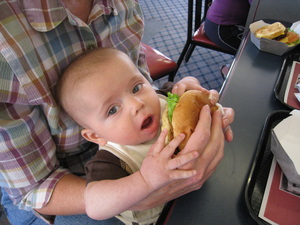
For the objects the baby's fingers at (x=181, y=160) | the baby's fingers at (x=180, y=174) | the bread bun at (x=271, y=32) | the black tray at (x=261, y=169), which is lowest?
the black tray at (x=261, y=169)

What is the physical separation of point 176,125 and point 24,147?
47cm

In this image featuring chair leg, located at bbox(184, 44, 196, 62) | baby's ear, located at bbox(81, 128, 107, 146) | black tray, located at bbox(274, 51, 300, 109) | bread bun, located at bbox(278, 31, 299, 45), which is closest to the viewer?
baby's ear, located at bbox(81, 128, 107, 146)

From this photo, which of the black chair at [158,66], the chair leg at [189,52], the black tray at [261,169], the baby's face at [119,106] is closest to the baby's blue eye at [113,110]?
the baby's face at [119,106]

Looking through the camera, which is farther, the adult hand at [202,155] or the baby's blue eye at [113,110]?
the baby's blue eye at [113,110]

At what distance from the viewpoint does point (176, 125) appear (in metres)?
A: 0.68

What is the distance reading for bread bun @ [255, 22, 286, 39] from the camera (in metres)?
1.15

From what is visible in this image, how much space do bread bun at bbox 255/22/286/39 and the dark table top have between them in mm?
64

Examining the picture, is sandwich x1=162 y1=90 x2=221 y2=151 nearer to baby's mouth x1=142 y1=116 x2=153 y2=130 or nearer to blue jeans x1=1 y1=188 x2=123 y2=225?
baby's mouth x1=142 y1=116 x2=153 y2=130

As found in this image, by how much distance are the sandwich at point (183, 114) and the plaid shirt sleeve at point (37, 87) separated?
1.18ft

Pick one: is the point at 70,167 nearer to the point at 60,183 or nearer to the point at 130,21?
the point at 60,183

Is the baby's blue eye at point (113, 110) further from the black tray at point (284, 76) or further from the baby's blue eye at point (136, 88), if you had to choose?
the black tray at point (284, 76)

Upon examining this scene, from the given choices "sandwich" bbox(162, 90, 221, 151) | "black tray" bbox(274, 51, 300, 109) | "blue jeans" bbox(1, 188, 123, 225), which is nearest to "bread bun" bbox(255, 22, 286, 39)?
"black tray" bbox(274, 51, 300, 109)

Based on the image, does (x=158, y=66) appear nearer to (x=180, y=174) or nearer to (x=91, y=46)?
(x=91, y=46)

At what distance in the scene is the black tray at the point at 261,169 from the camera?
2.11ft
